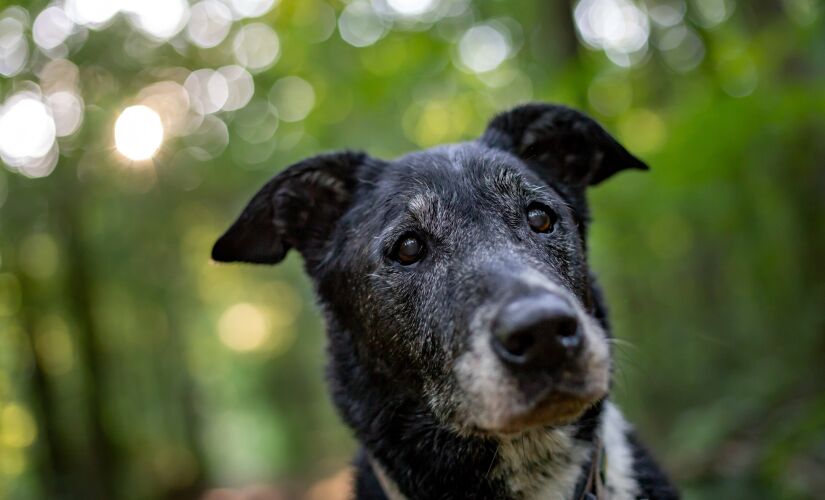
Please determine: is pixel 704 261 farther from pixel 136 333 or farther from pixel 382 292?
pixel 136 333

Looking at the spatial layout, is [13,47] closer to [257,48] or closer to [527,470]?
[257,48]

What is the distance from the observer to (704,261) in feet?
46.8

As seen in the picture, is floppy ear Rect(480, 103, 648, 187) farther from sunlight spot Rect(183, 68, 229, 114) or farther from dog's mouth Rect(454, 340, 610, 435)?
sunlight spot Rect(183, 68, 229, 114)

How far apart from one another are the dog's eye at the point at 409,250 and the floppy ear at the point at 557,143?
917 millimetres

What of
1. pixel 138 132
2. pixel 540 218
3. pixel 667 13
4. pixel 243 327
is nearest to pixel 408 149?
pixel 138 132

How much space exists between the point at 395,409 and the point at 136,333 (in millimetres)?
18943

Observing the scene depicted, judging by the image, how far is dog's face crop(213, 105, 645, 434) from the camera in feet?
8.02

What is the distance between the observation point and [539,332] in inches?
91.9

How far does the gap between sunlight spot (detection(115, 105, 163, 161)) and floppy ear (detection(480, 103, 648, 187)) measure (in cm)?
584

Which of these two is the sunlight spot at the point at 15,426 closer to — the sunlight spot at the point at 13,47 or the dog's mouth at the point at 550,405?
the sunlight spot at the point at 13,47

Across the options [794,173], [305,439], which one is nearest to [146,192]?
[794,173]

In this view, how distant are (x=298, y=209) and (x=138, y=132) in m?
5.39

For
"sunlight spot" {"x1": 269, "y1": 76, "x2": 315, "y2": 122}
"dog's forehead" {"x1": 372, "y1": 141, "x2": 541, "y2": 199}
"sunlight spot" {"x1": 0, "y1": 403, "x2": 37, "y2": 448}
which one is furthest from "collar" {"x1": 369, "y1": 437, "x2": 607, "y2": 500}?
"sunlight spot" {"x1": 0, "y1": 403, "x2": 37, "y2": 448}

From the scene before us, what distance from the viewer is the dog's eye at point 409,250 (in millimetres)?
3219
